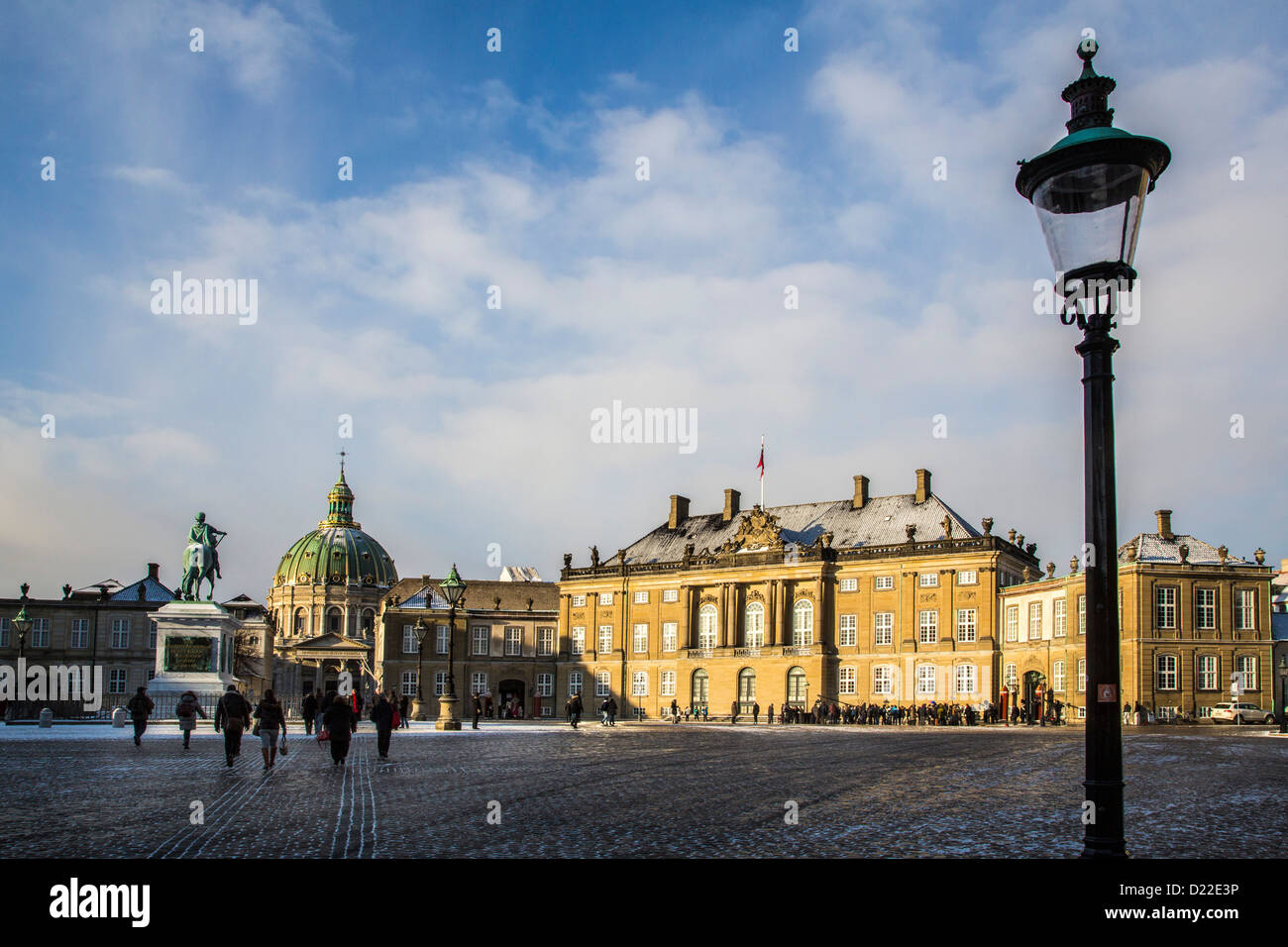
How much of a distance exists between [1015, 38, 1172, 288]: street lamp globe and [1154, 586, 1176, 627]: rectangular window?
53.7 meters

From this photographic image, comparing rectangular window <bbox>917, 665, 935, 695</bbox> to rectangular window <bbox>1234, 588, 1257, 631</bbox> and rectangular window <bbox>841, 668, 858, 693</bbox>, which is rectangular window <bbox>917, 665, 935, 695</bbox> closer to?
rectangular window <bbox>841, 668, 858, 693</bbox>

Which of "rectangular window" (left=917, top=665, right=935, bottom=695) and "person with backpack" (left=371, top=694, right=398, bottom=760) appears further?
"rectangular window" (left=917, top=665, right=935, bottom=695)

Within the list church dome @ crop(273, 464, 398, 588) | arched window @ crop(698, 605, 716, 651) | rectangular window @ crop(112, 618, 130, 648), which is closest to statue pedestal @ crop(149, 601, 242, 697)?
arched window @ crop(698, 605, 716, 651)

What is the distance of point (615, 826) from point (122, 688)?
79.5 m

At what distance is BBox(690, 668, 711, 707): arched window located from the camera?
245ft

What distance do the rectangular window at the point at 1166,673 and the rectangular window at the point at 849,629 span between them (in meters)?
18.7

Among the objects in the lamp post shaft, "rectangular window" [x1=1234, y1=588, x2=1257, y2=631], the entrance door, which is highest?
the lamp post shaft

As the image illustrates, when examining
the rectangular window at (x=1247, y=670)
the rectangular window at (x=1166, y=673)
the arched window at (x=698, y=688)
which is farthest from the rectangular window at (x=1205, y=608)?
the arched window at (x=698, y=688)

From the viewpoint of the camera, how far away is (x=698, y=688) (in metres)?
75.1

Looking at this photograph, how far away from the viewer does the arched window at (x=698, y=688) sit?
245 ft

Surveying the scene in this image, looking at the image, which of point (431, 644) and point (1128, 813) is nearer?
point (1128, 813)
